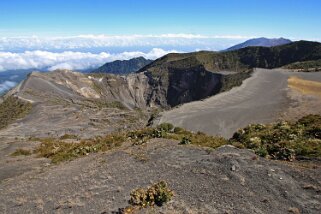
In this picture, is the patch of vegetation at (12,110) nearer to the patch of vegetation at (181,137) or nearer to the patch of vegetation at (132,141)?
the patch of vegetation at (132,141)

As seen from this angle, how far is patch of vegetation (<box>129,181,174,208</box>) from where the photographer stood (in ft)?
45.4

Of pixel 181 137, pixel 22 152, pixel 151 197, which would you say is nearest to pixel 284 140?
pixel 181 137

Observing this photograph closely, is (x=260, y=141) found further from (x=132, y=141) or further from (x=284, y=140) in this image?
(x=132, y=141)

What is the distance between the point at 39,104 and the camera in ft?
233

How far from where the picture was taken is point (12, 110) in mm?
69688

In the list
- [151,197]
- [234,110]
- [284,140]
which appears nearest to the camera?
[151,197]

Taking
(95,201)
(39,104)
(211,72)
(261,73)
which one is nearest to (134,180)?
(95,201)

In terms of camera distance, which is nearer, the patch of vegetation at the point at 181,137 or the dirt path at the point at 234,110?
the patch of vegetation at the point at 181,137

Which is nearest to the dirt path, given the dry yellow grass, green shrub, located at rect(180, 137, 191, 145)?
the dry yellow grass

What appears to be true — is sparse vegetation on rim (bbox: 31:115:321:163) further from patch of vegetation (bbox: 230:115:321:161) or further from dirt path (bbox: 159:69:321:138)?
dirt path (bbox: 159:69:321:138)

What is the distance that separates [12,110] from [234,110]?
42.5 metres

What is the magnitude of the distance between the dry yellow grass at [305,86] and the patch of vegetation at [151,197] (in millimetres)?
44727

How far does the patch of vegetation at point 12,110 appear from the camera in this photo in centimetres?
6310

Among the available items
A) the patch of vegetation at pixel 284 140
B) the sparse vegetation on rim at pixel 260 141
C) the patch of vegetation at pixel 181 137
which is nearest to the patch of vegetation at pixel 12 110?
the sparse vegetation on rim at pixel 260 141
